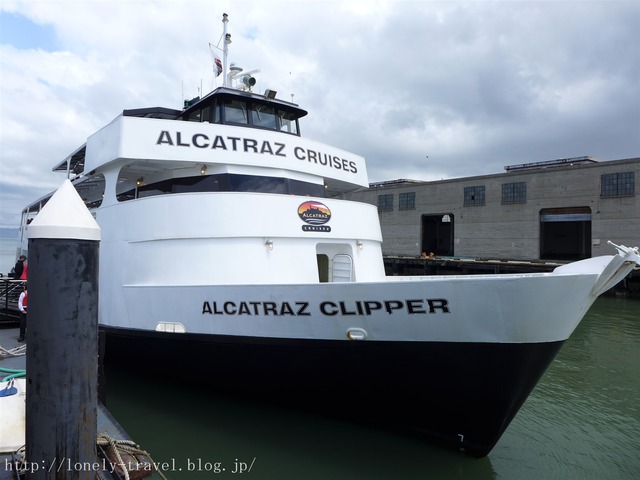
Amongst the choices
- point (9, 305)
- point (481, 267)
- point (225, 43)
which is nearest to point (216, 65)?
point (225, 43)

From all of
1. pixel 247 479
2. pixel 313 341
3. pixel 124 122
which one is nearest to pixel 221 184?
pixel 124 122

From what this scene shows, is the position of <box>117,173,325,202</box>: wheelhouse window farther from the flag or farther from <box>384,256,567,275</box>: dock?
<box>384,256,567,275</box>: dock

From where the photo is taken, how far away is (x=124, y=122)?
654 cm

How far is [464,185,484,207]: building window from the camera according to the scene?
34.8 metres

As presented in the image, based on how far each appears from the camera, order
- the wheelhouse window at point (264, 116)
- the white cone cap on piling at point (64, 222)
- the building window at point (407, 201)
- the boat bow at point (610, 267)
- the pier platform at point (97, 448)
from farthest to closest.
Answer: the building window at point (407, 201) < the wheelhouse window at point (264, 116) < the boat bow at point (610, 267) < the pier platform at point (97, 448) < the white cone cap on piling at point (64, 222)

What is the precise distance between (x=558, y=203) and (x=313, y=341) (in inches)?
1220

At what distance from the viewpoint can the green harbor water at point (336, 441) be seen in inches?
191

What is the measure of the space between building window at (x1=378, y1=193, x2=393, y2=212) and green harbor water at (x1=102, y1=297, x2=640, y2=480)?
3338cm

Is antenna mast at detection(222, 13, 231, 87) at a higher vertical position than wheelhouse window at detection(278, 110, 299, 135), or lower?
higher

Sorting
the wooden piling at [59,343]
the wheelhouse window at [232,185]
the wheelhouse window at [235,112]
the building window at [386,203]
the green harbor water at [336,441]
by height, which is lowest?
the green harbor water at [336,441]

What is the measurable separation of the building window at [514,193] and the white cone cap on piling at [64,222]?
34.1 metres

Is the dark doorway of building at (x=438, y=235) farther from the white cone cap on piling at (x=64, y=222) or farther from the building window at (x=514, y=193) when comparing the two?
the white cone cap on piling at (x=64, y=222)

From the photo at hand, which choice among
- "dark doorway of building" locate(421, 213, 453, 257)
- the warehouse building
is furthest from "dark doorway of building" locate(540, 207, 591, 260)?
"dark doorway of building" locate(421, 213, 453, 257)

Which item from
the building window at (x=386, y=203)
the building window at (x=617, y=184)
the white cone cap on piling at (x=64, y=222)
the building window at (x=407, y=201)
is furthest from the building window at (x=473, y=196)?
the white cone cap on piling at (x=64, y=222)
